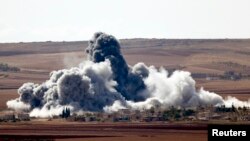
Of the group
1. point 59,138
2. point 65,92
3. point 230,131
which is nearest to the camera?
point 230,131

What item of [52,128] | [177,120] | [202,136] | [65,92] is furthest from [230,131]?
[65,92]

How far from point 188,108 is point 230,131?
5084 inches

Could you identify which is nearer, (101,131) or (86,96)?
(101,131)

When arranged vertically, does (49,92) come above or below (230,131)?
above

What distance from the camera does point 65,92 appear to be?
17900 centimetres

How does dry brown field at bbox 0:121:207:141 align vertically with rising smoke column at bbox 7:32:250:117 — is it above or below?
below

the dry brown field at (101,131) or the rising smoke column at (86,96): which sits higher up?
the rising smoke column at (86,96)

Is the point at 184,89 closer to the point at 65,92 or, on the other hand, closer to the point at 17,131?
the point at 65,92

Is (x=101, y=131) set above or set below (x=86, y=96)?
below

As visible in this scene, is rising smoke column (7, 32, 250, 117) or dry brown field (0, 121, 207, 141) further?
rising smoke column (7, 32, 250, 117)

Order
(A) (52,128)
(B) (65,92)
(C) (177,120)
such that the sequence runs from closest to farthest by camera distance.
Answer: (A) (52,128) → (C) (177,120) → (B) (65,92)

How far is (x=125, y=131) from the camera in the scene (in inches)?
5384

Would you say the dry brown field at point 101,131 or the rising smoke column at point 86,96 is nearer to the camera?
the dry brown field at point 101,131

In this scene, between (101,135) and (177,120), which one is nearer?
(101,135)
